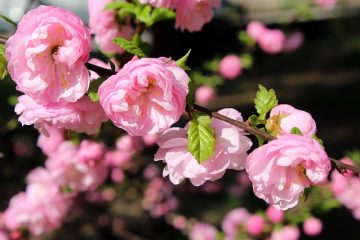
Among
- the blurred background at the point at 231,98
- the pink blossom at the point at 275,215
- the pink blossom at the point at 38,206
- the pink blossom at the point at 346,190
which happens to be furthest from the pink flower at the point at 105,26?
the pink blossom at the point at 346,190

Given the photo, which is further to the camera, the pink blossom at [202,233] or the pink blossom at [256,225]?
the pink blossom at [202,233]

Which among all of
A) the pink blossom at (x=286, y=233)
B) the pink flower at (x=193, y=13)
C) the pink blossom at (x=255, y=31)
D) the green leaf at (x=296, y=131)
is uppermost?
the green leaf at (x=296, y=131)

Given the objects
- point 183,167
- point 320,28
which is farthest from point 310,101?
point 183,167

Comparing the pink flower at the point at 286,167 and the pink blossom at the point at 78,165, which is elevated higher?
the pink flower at the point at 286,167

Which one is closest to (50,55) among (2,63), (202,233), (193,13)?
(2,63)

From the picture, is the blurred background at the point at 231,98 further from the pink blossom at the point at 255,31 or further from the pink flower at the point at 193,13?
the pink flower at the point at 193,13

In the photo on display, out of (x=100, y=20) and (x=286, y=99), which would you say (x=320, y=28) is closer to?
(x=286, y=99)

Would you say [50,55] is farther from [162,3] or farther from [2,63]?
[162,3]
